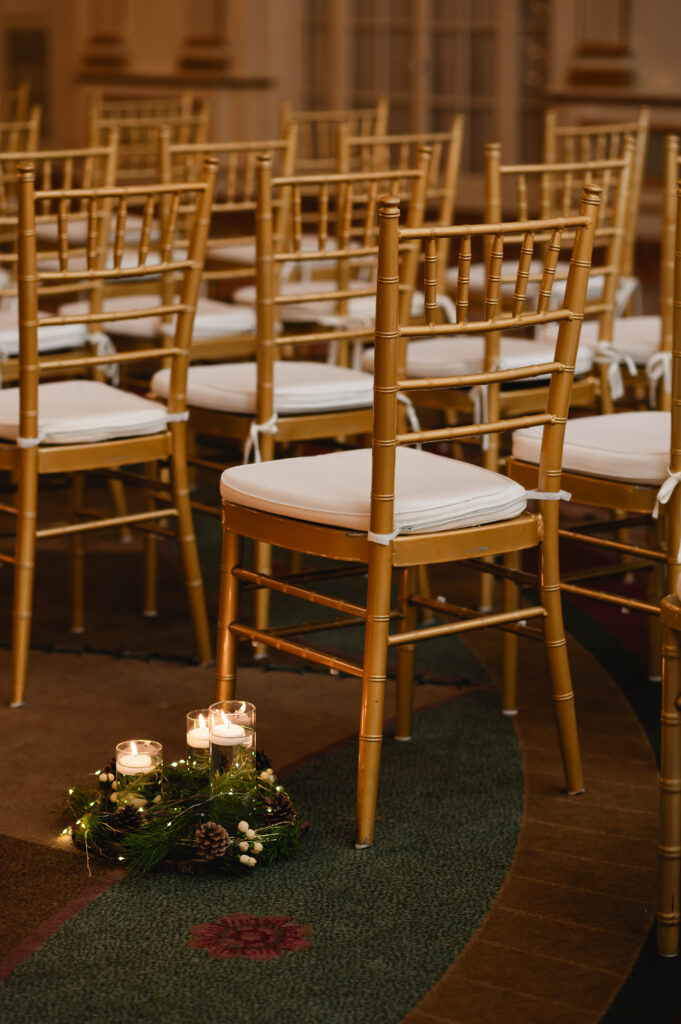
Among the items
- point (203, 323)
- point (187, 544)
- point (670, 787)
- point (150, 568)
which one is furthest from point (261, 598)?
point (670, 787)

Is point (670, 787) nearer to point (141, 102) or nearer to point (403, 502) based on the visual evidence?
point (403, 502)

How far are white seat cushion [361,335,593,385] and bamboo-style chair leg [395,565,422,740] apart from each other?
77cm

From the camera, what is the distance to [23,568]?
3.00m

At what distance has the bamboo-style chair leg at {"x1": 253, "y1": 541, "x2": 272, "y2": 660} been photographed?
3252 mm

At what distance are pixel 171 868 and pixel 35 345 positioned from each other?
3.54 ft

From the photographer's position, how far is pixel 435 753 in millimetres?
2797

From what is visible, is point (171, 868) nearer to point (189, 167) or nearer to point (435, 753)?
point (435, 753)

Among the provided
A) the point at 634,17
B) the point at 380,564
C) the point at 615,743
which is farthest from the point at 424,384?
the point at 634,17

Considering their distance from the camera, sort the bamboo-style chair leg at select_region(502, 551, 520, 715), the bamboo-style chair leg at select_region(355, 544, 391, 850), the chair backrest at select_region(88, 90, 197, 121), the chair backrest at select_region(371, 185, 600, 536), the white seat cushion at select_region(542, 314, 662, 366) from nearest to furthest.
→ the chair backrest at select_region(371, 185, 600, 536) → the bamboo-style chair leg at select_region(355, 544, 391, 850) → the bamboo-style chair leg at select_region(502, 551, 520, 715) → the white seat cushion at select_region(542, 314, 662, 366) → the chair backrest at select_region(88, 90, 197, 121)

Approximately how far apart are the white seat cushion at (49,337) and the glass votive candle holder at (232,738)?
160 cm

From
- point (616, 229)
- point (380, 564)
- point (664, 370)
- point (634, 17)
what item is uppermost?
point (634, 17)

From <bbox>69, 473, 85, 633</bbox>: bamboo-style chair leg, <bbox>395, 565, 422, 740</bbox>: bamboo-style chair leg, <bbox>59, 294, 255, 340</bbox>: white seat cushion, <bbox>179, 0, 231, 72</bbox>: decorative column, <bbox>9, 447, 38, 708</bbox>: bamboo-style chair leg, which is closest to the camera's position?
<bbox>395, 565, 422, 740</bbox>: bamboo-style chair leg

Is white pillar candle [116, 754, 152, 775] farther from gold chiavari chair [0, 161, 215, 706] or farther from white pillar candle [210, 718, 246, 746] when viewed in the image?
gold chiavari chair [0, 161, 215, 706]

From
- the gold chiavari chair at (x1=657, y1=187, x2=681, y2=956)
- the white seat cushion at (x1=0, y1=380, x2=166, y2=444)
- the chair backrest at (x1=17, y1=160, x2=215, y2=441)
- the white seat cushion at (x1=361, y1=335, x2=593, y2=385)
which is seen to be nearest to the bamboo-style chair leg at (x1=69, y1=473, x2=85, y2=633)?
the white seat cushion at (x1=0, y1=380, x2=166, y2=444)
